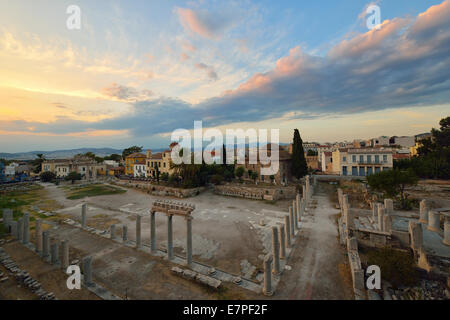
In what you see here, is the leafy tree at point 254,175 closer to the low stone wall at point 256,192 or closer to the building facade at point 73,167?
the low stone wall at point 256,192

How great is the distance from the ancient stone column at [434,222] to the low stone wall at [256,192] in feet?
53.9

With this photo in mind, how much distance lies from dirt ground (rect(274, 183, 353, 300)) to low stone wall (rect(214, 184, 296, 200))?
12246 mm

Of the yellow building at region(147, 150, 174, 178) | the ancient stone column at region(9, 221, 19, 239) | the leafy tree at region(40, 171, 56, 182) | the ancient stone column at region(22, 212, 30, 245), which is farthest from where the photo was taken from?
the leafy tree at region(40, 171, 56, 182)

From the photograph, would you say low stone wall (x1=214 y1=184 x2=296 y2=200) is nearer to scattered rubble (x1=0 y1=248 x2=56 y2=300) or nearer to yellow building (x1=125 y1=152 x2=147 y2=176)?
scattered rubble (x1=0 y1=248 x2=56 y2=300)

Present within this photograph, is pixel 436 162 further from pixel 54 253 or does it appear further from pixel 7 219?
pixel 7 219

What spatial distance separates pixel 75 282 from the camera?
11.4 metres

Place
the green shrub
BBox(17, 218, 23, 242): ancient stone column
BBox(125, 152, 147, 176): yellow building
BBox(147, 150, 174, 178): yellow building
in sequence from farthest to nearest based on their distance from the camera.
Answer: BBox(125, 152, 147, 176): yellow building, BBox(147, 150, 174, 178): yellow building, BBox(17, 218, 23, 242): ancient stone column, the green shrub

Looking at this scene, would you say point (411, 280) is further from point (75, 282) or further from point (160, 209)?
point (75, 282)

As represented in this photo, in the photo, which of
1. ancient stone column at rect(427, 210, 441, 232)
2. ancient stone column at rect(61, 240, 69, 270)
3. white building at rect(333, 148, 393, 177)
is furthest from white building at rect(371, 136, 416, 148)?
ancient stone column at rect(61, 240, 69, 270)

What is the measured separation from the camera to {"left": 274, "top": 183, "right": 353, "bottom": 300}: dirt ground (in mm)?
10406
